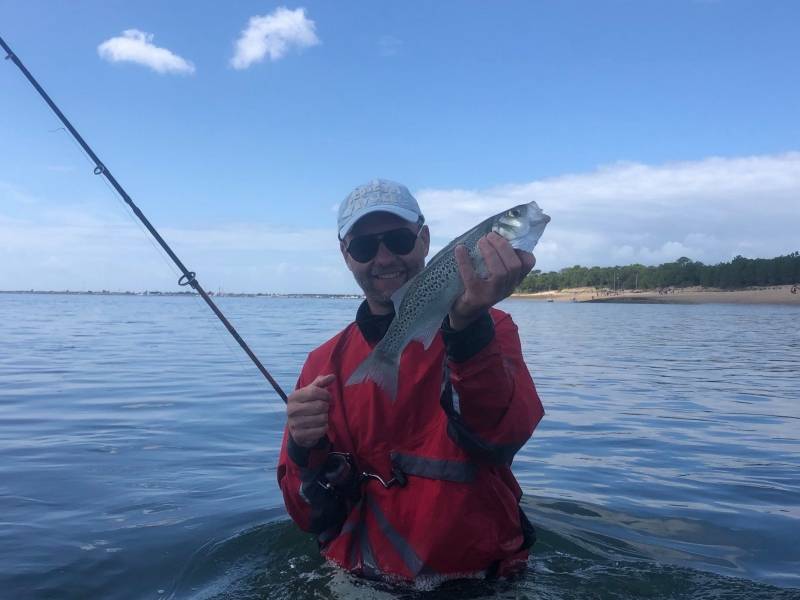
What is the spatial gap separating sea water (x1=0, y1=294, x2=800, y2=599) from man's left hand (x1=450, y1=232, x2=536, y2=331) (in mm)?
2056

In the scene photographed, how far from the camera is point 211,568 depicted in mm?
6340

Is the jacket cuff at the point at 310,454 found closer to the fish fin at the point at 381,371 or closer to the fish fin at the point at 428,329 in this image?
the fish fin at the point at 381,371

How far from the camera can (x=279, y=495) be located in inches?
338

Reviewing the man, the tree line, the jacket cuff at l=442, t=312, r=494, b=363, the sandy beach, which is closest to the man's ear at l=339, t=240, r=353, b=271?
the man

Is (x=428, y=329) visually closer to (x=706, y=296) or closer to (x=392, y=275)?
Result: (x=392, y=275)

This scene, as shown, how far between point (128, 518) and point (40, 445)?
13.2 feet

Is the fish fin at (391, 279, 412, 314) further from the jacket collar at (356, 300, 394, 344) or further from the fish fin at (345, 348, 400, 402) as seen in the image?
the jacket collar at (356, 300, 394, 344)

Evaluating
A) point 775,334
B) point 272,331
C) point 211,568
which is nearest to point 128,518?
point 211,568

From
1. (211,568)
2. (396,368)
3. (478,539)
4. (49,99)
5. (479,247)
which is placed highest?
(49,99)

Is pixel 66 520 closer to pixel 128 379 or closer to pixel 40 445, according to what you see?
pixel 40 445

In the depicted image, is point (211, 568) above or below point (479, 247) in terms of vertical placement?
below

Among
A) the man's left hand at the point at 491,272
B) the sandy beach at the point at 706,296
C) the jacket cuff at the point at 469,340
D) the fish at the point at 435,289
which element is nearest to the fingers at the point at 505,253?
the man's left hand at the point at 491,272

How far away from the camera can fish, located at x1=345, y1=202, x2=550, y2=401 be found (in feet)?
Answer: 11.9

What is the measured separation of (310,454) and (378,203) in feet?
5.89
